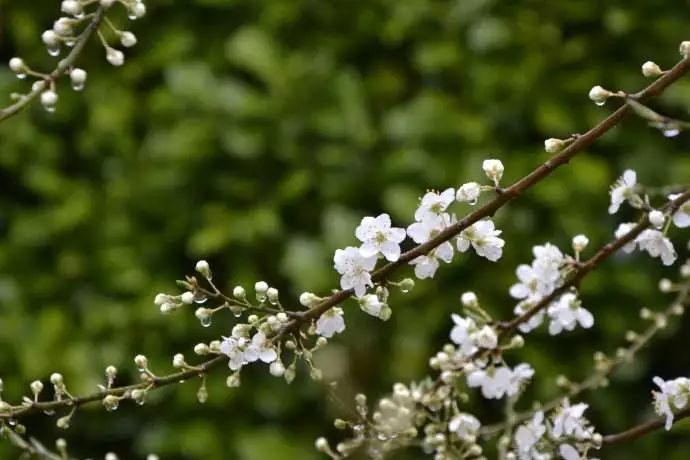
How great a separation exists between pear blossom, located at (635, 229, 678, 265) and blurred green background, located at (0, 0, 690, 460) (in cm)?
93

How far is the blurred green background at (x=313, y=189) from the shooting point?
6.01ft

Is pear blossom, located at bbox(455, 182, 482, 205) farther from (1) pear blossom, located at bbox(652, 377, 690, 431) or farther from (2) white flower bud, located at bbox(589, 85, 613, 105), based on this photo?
(1) pear blossom, located at bbox(652, 377, 690, 431)

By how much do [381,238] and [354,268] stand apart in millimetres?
30

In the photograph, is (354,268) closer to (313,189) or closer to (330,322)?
(330,322)

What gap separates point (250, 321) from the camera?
0.79 m

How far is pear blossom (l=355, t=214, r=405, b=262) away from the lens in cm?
80

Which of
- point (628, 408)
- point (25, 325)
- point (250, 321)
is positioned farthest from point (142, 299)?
point (250, 321)

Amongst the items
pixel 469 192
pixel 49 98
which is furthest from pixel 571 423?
pixel 49 98

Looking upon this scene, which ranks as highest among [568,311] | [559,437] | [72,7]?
[72,7]

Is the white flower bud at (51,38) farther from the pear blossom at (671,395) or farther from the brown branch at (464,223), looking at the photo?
the pear blossom at (671,395)

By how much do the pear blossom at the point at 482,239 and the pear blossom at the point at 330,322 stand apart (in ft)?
0.35

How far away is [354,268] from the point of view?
803 millimetres

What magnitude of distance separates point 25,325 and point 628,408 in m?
1.08

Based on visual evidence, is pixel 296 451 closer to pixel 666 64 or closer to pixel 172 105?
pixel 172 105
